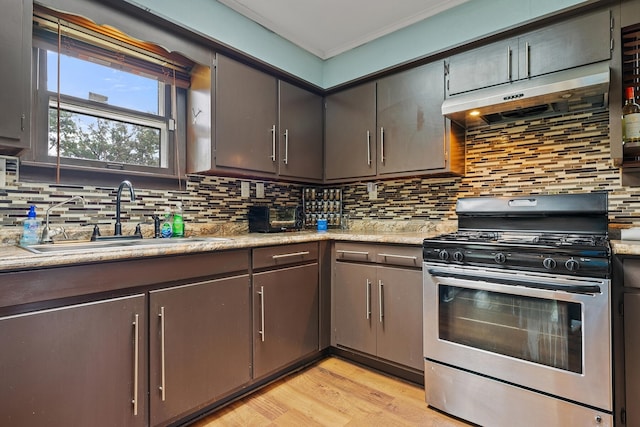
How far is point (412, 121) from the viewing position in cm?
238

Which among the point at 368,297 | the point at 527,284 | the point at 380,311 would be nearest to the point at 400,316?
the point at 380,311

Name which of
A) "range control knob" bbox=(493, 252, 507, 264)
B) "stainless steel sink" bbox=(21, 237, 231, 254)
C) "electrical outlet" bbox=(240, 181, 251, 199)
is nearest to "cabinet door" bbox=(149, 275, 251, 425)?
"stainless steel sink" bbox=(21, 237, 231, 254)

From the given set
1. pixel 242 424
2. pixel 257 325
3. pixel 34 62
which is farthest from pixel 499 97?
pixel 34 62

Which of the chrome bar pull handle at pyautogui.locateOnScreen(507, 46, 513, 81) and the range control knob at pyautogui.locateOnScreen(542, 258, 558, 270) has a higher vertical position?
the chrome bar pull handle at pyautogui.locateOnScreen(507, 46, 513, 81)

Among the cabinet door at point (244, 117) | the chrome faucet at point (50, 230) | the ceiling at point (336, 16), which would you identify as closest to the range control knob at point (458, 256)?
the cabinet door at point (244, 117)

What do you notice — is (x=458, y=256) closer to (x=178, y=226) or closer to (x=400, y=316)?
(x=400, y=316)

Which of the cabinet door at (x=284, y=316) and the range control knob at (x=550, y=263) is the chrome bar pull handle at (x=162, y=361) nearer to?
the cabinet door at (x=284, y=316)

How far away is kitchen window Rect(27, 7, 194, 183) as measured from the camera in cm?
173

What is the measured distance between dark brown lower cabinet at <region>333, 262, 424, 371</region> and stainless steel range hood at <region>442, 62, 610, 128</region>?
40.4 inches

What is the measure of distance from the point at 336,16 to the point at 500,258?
199cm

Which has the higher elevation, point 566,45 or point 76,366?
point 566,45

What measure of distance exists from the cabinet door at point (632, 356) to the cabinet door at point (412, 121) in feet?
3.88

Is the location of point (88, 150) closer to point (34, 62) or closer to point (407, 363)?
point (34, 62)

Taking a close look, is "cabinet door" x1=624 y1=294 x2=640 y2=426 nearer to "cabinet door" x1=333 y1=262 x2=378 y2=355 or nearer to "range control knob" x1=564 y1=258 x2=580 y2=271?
"range control knob" x1=564 y1=258 x2=580 y2=271
